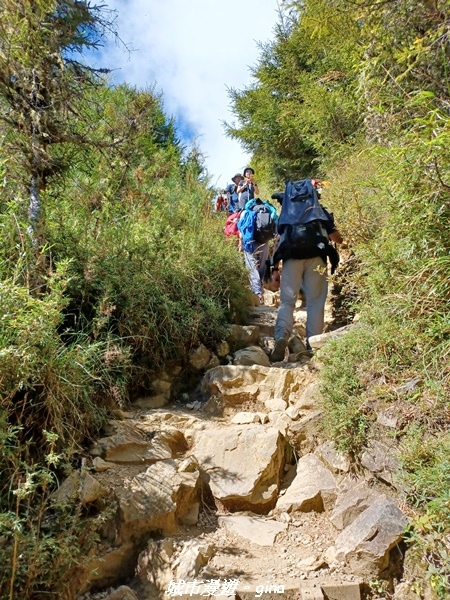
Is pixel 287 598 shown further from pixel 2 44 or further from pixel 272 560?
pixel 2 44

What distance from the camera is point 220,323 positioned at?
5000 mm

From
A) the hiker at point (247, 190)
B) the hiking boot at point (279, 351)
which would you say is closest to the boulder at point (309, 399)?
the hiking boot at point (279, 351)

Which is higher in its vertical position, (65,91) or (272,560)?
(65,91)

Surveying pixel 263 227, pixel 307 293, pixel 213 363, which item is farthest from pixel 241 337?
pixel 263 227

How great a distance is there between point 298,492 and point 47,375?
5.95 feet

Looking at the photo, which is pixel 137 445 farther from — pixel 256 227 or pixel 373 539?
pixel 256 227

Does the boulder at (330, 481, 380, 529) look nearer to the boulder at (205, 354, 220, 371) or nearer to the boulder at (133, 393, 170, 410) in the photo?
the boulder at (133, 393, 170, 410)

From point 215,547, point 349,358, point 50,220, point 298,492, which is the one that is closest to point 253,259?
point 50,220

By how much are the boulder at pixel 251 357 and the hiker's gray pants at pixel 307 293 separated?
0.38 meters

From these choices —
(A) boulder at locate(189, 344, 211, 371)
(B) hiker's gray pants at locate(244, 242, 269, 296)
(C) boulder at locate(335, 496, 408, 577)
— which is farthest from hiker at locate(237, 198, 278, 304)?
(C) boulder at locate(335, 496, 408, 577)

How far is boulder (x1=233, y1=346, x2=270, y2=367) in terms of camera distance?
4.62m

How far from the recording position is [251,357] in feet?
15.4

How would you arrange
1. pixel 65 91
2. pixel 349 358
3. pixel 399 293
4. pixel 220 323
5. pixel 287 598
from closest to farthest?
pixel 287 598 → pixel 399 293 → pixel 349 358 → pixel 65 91 → pixel 220 323

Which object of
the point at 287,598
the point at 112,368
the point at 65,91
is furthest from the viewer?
the point at 65,91
